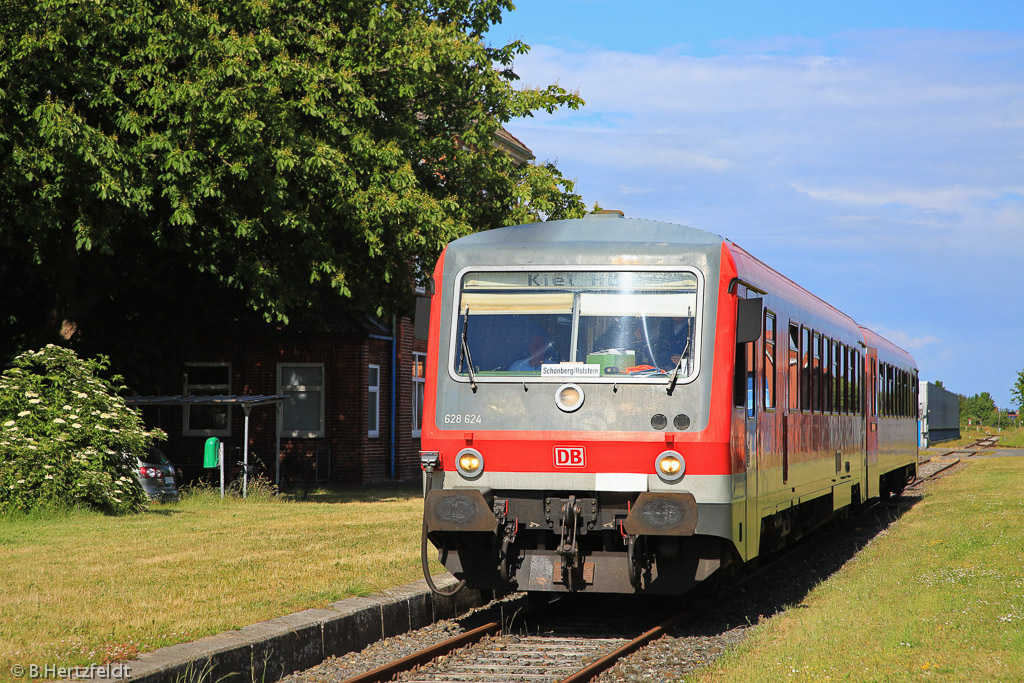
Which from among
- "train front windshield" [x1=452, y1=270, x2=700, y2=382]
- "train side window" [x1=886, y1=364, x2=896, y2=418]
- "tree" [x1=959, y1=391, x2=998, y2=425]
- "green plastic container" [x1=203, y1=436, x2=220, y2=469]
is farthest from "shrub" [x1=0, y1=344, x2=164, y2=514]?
"tree" [x1=959, y1=391, x2=998, y2=425]

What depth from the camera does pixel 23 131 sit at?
1727 centimetres

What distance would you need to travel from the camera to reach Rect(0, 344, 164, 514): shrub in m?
16.8

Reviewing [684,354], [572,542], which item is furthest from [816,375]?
[572,542]

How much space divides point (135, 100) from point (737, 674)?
545 inches

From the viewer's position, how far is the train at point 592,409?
943cm

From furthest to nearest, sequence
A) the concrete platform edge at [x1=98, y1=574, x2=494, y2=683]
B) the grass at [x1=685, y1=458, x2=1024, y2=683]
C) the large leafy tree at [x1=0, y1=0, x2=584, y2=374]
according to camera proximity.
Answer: the large leafy tree at [x1=0, y1=0, x2=584, y2=374] < the grass at [x1=685, y1=458, x2=1024, y2=683] < the concrete platform edge at [x1=98, y1=574, x2=494, y2=683]

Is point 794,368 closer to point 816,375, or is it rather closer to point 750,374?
point 816,375

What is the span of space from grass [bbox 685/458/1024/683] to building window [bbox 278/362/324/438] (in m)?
15.7

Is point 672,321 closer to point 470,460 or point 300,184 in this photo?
point 470,460

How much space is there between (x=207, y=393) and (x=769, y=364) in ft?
67.1

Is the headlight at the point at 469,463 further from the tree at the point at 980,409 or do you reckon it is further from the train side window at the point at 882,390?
the tree at the point at 980,409

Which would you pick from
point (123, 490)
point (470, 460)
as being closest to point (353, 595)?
point (470, 460)

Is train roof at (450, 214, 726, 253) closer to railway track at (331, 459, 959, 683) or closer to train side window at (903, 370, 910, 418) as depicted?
railway track at (331, 459, 959, 683)

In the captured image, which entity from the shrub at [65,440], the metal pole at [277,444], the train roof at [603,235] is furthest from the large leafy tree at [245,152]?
the train roof at [603,235]
